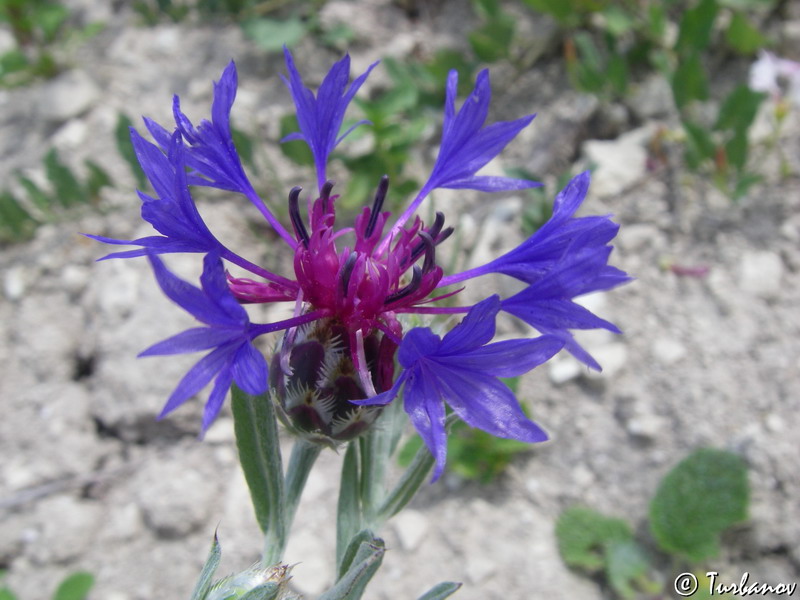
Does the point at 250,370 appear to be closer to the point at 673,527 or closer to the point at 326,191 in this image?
the point at 326,191

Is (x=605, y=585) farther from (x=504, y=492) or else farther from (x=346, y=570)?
(x=346, y=570)

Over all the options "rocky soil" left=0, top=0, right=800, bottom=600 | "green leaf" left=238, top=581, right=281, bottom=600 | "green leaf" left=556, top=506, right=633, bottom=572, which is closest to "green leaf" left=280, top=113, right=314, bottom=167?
"rocky soil" left=0, top=0, right=800, bottom=600

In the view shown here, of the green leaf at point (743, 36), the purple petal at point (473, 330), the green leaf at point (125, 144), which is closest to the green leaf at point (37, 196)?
the green leaf at point (125, 144)

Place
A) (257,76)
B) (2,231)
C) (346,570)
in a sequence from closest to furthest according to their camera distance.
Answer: (346,570) < (2,231) < (257,76)

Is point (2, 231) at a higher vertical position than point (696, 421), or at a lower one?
higher

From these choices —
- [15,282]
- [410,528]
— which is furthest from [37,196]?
[410,528]

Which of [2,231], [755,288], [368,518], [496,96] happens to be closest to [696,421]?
[755,288]

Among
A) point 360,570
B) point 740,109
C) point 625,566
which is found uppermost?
point 360,570

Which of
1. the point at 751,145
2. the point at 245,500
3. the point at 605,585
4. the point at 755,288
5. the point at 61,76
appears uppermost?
the point at 61,76
